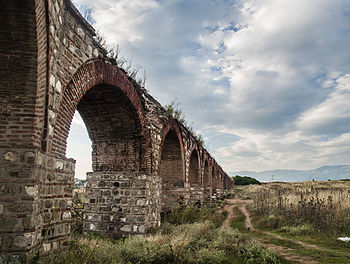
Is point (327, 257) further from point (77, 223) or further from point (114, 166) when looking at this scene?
point (77, 223)

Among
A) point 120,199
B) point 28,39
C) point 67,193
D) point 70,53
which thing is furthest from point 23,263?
point 120,199

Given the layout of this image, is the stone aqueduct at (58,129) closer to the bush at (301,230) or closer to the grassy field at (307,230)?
the grassy field at (307,230)

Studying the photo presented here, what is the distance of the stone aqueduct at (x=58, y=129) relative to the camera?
3.54 m

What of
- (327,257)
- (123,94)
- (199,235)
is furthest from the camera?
(199,235)

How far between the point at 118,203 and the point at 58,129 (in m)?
3.81

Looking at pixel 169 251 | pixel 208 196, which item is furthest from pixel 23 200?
pixel 208 196

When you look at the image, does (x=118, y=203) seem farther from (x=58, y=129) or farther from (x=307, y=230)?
(x=307, y=230)

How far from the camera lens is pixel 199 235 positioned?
7262 mm

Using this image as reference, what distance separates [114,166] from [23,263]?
459 centimetres

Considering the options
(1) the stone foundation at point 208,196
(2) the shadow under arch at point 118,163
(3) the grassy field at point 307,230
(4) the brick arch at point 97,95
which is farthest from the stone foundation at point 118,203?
(1) the stone foundation at point 208,196

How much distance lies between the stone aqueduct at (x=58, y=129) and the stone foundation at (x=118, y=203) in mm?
27

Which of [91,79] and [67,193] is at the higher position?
[91,79]

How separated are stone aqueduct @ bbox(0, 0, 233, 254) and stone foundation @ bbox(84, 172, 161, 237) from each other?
27 mm

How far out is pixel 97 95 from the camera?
265 inches
